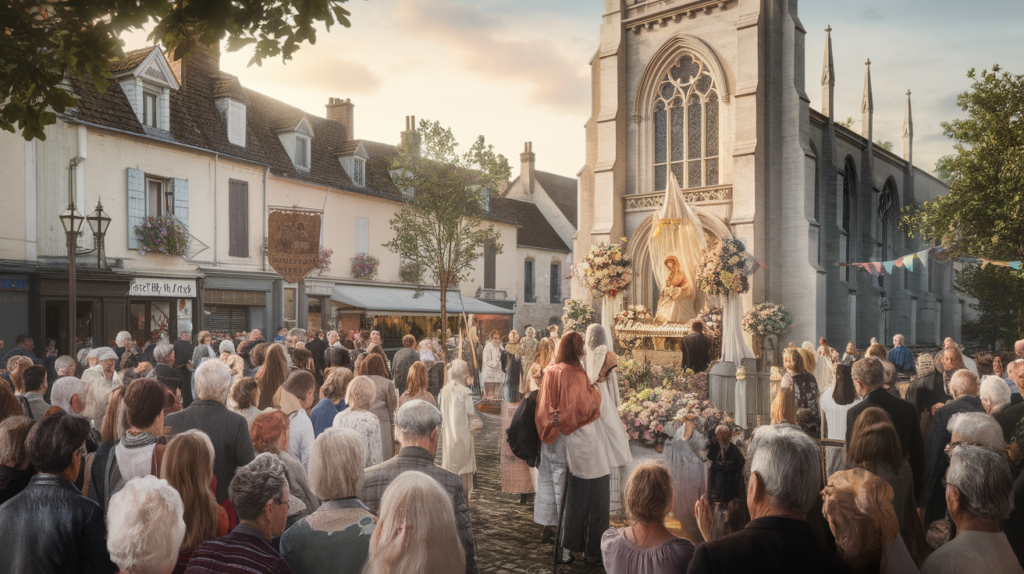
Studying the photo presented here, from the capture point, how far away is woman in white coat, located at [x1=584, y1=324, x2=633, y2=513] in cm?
615

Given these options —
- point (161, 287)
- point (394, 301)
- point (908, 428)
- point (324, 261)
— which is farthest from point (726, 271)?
point (394, 301)

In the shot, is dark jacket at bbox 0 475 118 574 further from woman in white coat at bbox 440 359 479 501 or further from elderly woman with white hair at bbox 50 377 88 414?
woman in white coat at bbox 440 359 479 501

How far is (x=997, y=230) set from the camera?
1472 cm

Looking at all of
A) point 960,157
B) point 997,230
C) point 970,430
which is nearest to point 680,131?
point 960,157

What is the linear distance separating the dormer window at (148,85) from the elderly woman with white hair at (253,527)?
58.6 feet

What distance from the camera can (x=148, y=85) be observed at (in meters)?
18.1

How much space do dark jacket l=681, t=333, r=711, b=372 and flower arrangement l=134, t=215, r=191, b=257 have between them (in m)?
13.7

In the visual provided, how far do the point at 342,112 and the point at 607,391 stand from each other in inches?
989

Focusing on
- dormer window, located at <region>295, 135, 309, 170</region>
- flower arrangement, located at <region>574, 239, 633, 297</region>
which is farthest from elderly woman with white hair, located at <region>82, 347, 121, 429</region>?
dormer window, located at <region>295, 135, 309, 170</region>

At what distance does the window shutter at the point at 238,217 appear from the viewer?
66.4 ft

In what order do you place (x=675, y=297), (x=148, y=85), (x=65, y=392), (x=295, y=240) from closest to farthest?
(x=65, y=392) → (x=295, y=240) → (x=675, y=297) → (x=148, y=85)

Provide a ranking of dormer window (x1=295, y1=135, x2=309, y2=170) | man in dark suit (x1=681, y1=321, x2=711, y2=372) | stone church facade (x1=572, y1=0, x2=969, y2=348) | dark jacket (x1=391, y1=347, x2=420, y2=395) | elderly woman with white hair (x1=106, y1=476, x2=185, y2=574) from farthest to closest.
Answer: dormer window (x1=295, y1=135, x2=309, y2=170), stone church facade (x1=572, y1=0, x2=969, y2=348), man in dark suit (x1=681, y1=321, x2=711, y2=372), dark jacket (x1=391, y1=347, x2=420, y2=395), elderly woman with white hair (x1=106, y1=476, x2=185, y2=574)

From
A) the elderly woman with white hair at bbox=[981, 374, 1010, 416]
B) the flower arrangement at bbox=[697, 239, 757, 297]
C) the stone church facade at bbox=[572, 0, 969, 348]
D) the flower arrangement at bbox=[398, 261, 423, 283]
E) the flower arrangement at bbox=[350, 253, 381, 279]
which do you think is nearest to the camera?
the elderly woman with white hair at bbox=[981, 374, 1010, 416]

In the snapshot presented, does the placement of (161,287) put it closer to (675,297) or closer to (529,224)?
(675,297)
